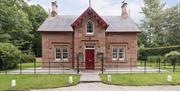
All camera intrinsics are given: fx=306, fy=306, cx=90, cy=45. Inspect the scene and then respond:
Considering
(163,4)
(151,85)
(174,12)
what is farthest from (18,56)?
(163,4)

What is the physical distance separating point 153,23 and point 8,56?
37361mm

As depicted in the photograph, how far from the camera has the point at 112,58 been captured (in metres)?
34.8

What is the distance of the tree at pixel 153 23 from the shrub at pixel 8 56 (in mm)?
34040

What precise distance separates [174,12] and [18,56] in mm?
35623

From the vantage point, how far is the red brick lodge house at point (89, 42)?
32.8 meters

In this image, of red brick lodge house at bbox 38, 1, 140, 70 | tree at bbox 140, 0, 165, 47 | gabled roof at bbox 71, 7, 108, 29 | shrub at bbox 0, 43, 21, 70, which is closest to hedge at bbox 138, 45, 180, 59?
tree at bbox 140, 0, 165, 47

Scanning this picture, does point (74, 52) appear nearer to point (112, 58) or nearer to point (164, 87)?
point (112, 58)

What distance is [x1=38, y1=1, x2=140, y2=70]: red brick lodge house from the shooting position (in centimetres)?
3275

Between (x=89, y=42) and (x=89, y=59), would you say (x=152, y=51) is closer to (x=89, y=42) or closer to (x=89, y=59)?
(x=89, y=59)

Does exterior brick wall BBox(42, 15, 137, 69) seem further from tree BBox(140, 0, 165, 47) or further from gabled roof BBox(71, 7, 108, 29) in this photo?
tree BBox(140, 0, 165, 47)

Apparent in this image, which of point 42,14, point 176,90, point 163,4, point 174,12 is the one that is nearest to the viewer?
point 176,90

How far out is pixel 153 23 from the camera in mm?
62125

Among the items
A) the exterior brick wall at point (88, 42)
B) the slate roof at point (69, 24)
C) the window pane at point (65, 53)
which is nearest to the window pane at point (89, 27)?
the exterior brick wall at point (88, 42)

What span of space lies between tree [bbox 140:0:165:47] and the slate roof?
80.8ft
